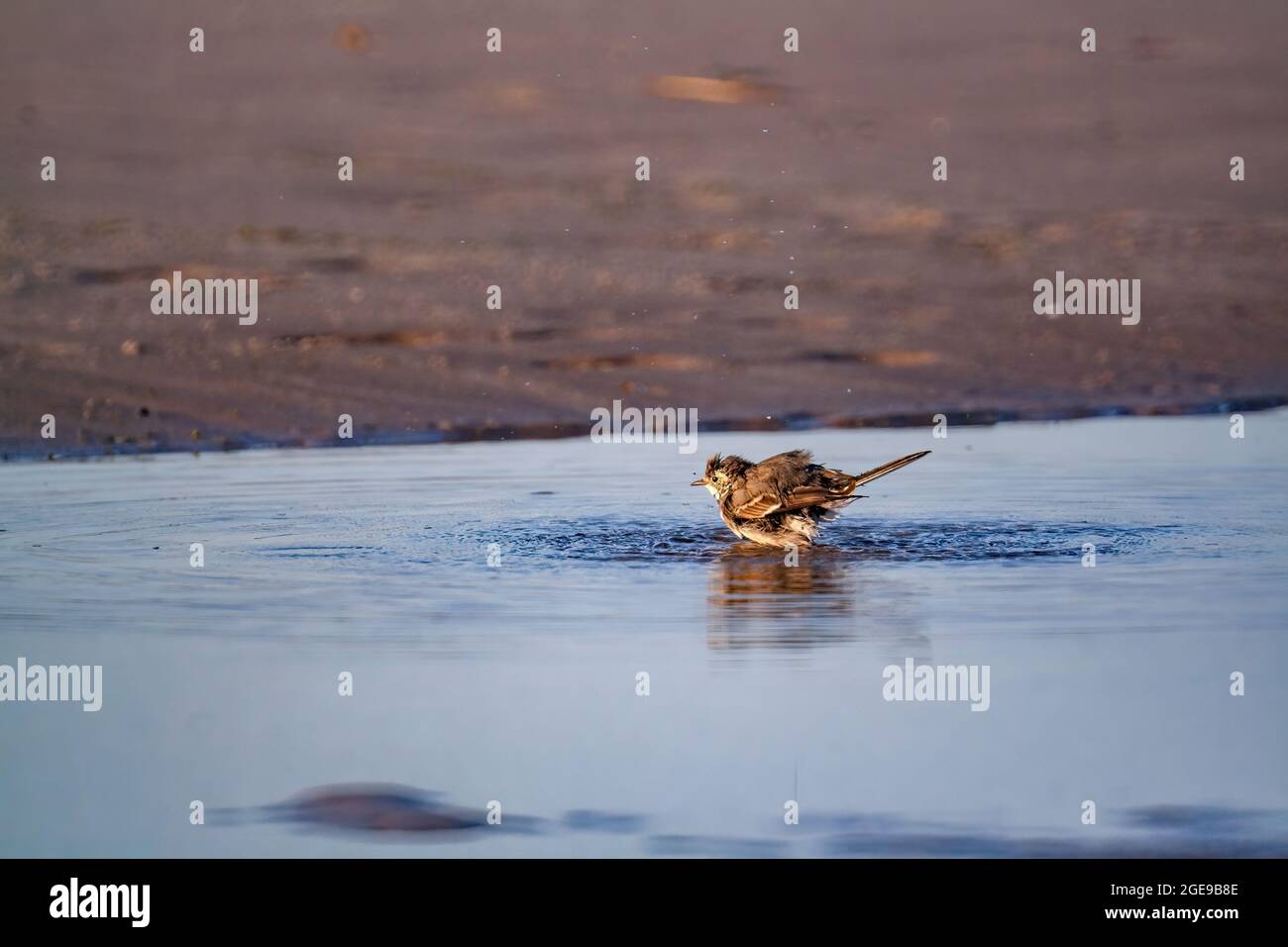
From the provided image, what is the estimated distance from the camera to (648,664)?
6055 millimetres

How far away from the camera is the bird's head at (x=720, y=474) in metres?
8.09

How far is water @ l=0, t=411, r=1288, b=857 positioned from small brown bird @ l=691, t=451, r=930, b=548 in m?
0.14

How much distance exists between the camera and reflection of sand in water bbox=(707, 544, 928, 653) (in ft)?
20.7

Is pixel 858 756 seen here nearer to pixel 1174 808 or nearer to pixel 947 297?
pixel 1174 808

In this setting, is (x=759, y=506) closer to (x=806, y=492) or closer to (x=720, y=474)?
(x=806, y=492)

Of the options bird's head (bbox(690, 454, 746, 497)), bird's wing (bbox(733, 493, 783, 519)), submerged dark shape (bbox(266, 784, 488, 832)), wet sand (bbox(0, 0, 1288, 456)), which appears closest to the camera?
submerged dark shape (bbox(266, 784, 488, 832))

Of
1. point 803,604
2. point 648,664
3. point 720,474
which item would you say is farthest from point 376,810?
point 720,474

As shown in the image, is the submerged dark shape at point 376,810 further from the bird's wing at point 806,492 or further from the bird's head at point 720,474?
the bird's head at point 720,474

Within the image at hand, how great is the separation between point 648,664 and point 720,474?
2207 mm

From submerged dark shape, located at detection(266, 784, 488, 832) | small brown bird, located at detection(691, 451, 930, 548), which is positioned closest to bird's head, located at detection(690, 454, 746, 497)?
small brown bird, located at detection(691, 451, 930, 548)

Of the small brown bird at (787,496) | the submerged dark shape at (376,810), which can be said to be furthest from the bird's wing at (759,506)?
the submerged dark shape at (376,810)

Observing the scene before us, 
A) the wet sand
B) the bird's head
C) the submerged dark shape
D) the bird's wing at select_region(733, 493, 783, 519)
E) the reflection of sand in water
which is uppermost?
the wet sand

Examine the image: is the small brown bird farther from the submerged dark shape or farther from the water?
the submerged dark shape

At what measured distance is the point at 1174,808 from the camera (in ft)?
16.0
